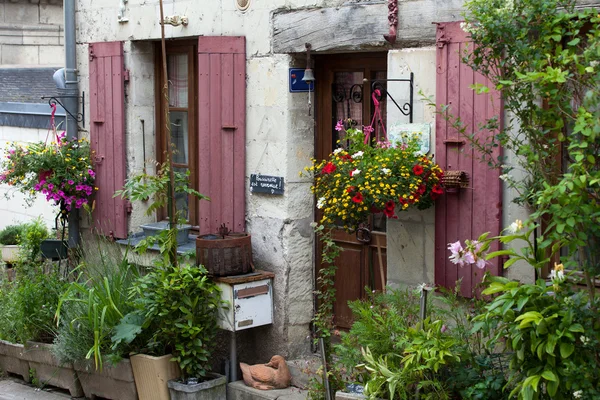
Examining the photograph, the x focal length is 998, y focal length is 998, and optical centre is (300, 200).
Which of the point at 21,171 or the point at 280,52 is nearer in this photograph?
the point at 280,52

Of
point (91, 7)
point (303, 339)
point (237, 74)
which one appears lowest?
point (303, 339)

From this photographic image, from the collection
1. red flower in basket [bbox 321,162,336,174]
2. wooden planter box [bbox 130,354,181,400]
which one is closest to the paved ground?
wooden planter box [bbox 130,354,181,400]

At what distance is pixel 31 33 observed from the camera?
18109 mm

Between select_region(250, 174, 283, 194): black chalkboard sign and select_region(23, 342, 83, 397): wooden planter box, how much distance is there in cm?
193

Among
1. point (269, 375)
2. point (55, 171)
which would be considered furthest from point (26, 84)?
point (269, 375)

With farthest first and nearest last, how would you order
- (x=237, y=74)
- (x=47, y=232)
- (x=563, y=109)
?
(x=47, y=232) → (x=237, y=74) → (x=563, y=109)

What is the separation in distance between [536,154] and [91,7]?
523 cm

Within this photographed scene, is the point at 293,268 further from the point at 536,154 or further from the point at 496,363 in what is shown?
the point at 536,154

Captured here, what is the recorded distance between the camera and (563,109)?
467cm

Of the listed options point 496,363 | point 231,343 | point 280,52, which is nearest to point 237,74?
point 280,52

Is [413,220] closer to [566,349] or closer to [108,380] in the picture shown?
[566,349]

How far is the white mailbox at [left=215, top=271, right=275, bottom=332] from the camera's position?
706 cm

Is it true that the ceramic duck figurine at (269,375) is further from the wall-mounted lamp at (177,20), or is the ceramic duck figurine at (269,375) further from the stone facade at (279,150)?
the wall-mounted lamp at (177,20)

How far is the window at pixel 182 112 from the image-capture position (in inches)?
323
